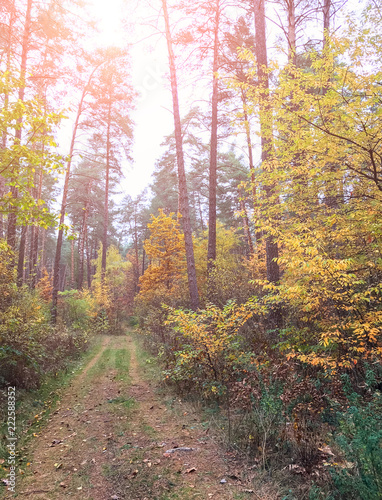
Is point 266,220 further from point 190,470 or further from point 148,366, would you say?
point 148,366

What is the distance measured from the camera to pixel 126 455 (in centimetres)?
389

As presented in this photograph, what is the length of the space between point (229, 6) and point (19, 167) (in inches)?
440

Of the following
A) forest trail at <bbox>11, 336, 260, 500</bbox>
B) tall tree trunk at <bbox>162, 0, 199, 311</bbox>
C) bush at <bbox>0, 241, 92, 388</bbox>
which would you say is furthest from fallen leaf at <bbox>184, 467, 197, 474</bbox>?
tall tree trunk at <bbox>162, 0, 199, 311</bbox>

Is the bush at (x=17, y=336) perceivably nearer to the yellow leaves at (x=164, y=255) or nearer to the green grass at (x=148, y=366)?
the green grass at (x=148, y=366)

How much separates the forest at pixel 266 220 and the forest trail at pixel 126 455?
487 mm

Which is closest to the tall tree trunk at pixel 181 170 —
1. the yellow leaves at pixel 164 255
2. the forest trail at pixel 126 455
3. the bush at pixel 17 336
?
the forest trail at pixel 126 455

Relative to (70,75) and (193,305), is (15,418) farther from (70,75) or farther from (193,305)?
(70,75)

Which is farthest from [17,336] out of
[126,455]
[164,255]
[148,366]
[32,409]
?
[164,255]

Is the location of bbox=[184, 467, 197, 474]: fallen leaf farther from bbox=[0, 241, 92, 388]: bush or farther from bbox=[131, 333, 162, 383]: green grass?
bbox=[0, 241, 92, 388]: bush

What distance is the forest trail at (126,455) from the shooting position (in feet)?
10.4

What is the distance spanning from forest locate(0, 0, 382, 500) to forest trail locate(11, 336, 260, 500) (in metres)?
0.49

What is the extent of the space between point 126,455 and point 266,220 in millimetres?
4676

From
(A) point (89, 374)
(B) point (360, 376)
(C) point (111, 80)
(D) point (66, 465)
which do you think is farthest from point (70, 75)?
(B) point (360, 376)

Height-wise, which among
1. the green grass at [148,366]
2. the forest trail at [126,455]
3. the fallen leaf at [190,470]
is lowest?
the green grass at [148,366]
